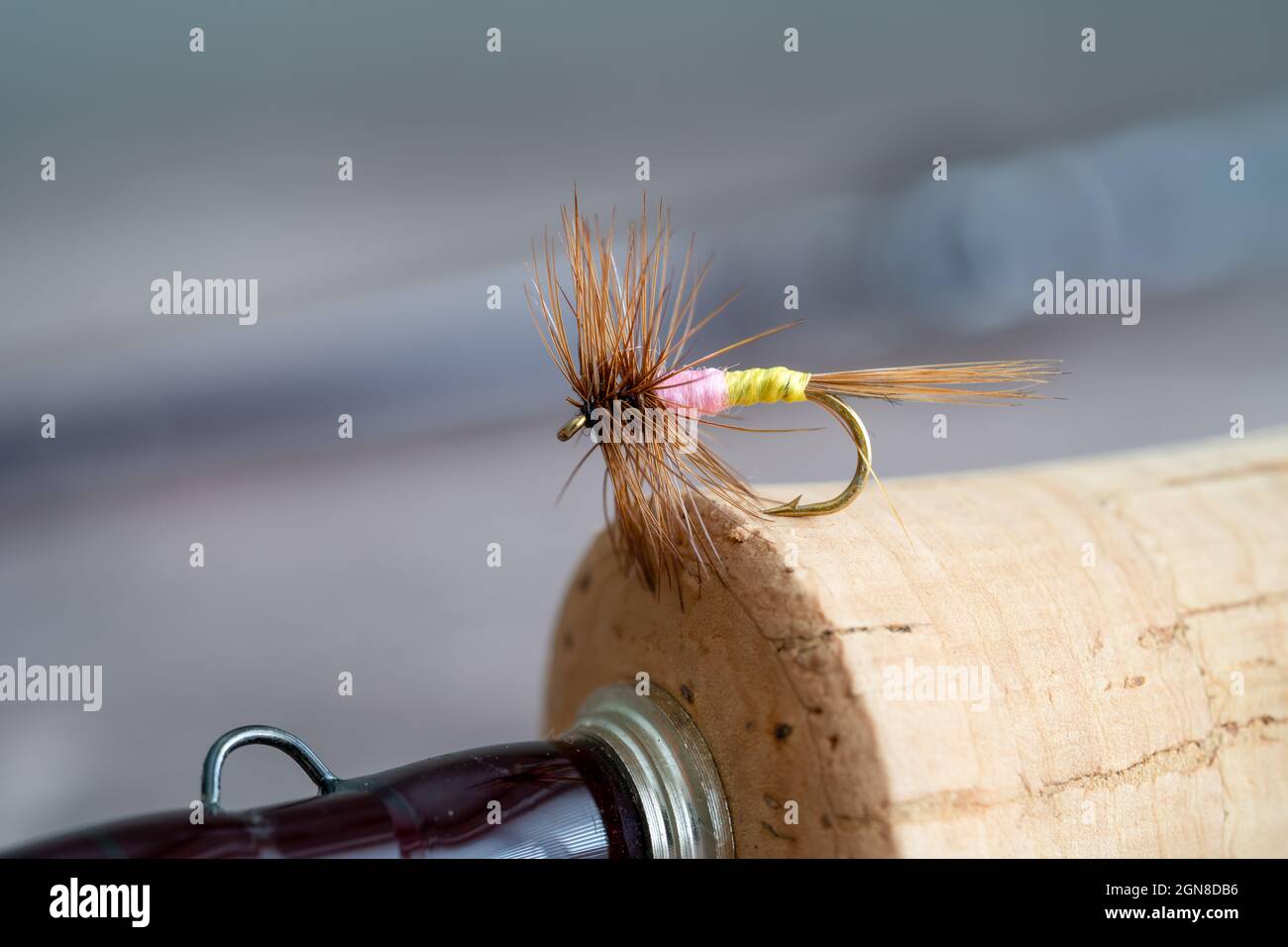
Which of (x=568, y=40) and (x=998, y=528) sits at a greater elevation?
(x=568, y=40)

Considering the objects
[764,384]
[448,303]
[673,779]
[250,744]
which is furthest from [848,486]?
[448,303]

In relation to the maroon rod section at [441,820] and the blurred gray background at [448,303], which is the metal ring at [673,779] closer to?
the maroon rod section at [441,820]

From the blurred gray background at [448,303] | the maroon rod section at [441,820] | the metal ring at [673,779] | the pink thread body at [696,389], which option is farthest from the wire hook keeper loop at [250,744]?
the blurred gray background at [448,303]

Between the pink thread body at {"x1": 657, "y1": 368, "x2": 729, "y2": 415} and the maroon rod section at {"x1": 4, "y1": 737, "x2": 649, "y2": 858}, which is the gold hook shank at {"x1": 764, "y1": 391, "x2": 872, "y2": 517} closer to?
the pink thread body at {"x1": 657, "y1": 368, "x2": 729, "y2": 415}

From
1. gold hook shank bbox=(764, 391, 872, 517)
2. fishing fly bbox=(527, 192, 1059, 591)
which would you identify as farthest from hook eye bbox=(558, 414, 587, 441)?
gold hook shank bbox=(764, 391, 872, 517)
